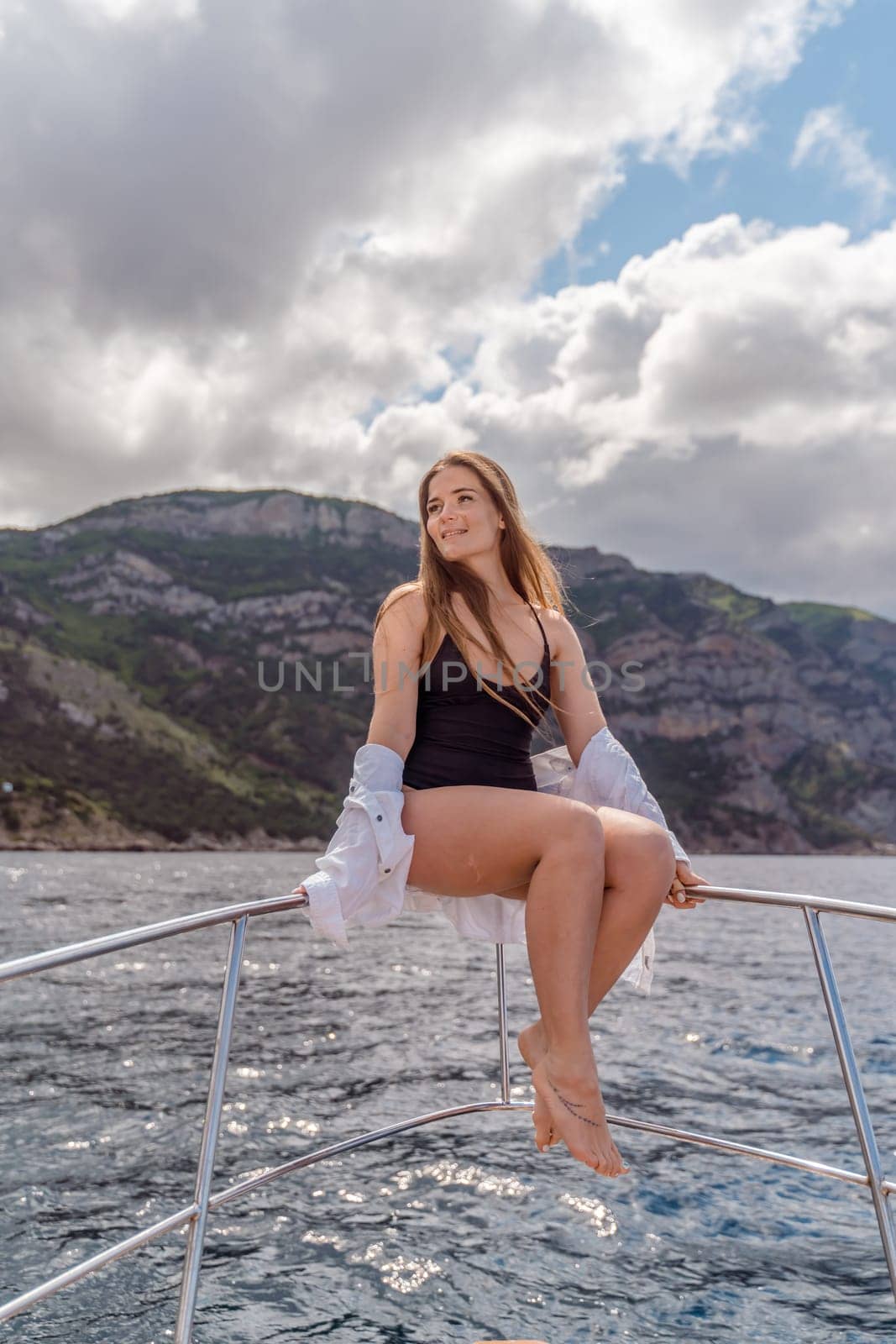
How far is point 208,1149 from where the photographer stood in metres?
1.93

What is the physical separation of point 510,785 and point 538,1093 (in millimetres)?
877

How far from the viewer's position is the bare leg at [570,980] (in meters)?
2.27

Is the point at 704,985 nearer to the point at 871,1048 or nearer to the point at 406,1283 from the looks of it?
the point at 871,1048

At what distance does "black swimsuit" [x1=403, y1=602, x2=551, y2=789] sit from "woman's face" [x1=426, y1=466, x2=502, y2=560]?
16.9 inches

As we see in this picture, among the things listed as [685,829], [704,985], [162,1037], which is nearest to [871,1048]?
[704,985]

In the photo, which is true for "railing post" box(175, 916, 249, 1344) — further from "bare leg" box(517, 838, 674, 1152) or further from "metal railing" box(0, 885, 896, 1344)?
"bare leg" box(517, 838, 674, 1152)

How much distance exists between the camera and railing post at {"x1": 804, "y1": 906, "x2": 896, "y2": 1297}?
2090mm

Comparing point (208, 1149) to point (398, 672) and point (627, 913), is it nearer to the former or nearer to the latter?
point (627, 913)

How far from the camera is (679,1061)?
10.2m

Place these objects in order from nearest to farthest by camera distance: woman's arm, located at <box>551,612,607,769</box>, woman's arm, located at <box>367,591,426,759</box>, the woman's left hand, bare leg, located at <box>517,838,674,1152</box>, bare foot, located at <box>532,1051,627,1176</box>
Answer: bare foot, located at <box>532,1051,627,1176</box>, bare leg, located at <box>517,838,674,1152</box>, the woman's left hand, woman's arm, located at <box>367,591,426,759</box>, woman's arm, located at <box>551,612,607,769</box>

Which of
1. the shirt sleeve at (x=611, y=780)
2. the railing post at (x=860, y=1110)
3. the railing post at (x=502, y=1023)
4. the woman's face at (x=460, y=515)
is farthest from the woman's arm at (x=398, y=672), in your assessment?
the railing post at (x=860, y=1110)

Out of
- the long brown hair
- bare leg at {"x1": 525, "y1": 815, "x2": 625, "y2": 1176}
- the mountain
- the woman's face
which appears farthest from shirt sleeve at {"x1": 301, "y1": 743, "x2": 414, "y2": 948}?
the mountain

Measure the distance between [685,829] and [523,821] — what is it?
426 feet

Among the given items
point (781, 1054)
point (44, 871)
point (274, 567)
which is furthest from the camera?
point (274, 567)
